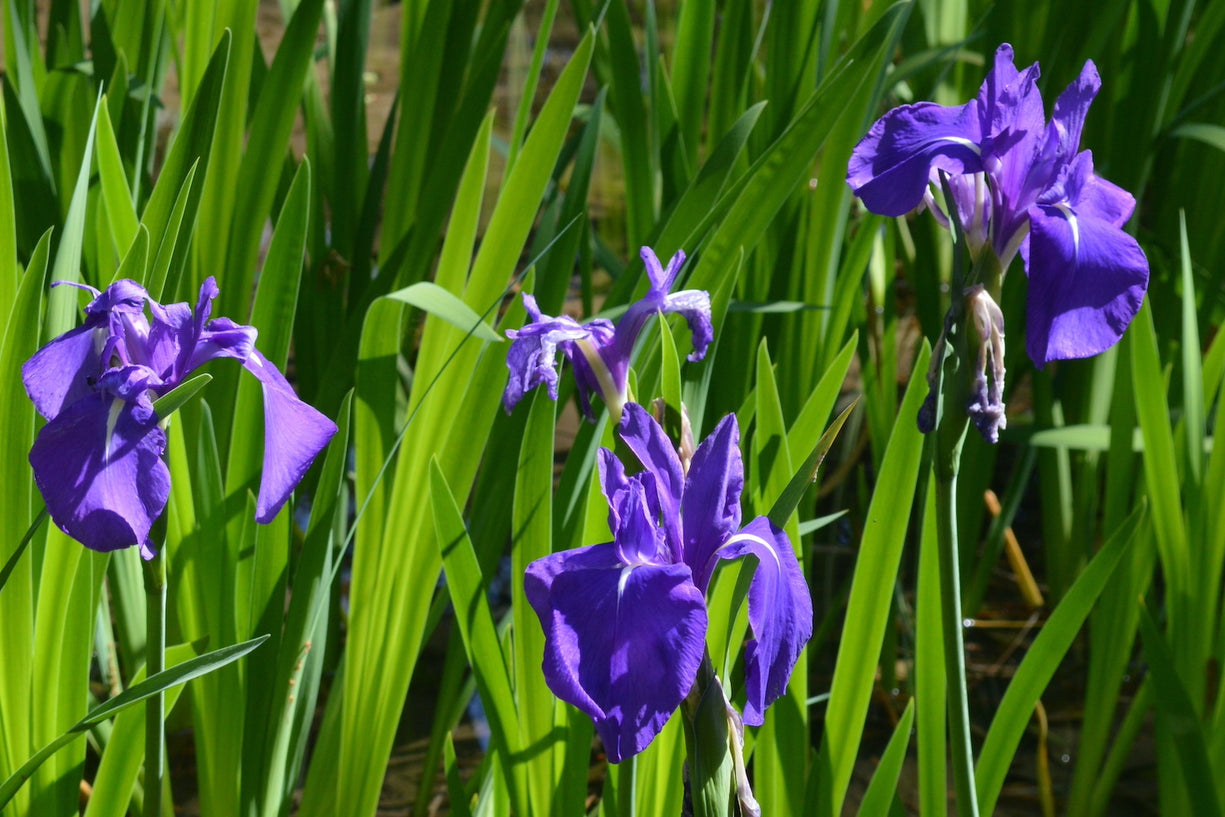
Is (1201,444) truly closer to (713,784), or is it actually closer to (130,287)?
(713,784)

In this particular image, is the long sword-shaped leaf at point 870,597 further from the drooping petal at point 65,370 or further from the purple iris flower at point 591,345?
the drooping petal at point 65,370

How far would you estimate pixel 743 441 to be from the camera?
43.9 inches

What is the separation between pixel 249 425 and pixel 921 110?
65 centimetres

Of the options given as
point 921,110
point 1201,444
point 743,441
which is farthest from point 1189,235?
point 921,110

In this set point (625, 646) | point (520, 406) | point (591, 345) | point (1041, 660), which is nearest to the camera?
point (625, 646)

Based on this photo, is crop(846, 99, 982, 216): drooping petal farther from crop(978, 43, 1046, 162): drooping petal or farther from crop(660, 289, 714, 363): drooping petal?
crop(660, 289, 714, 363): drooping petal

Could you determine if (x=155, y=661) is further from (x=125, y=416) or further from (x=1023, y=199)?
(x=1023, y=199)

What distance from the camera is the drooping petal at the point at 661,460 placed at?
566mm

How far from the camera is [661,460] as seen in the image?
1.88 feet

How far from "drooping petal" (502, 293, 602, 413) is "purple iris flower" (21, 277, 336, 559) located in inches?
5.2

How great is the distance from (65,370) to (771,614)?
413 millimetres

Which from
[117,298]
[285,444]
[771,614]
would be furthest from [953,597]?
[117,298]

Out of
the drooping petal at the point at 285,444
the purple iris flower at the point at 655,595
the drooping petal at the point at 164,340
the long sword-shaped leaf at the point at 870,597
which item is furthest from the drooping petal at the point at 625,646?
the long sword-shaped leaf at the point at 870,597

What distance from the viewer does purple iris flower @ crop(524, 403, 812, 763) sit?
484 millimetres
